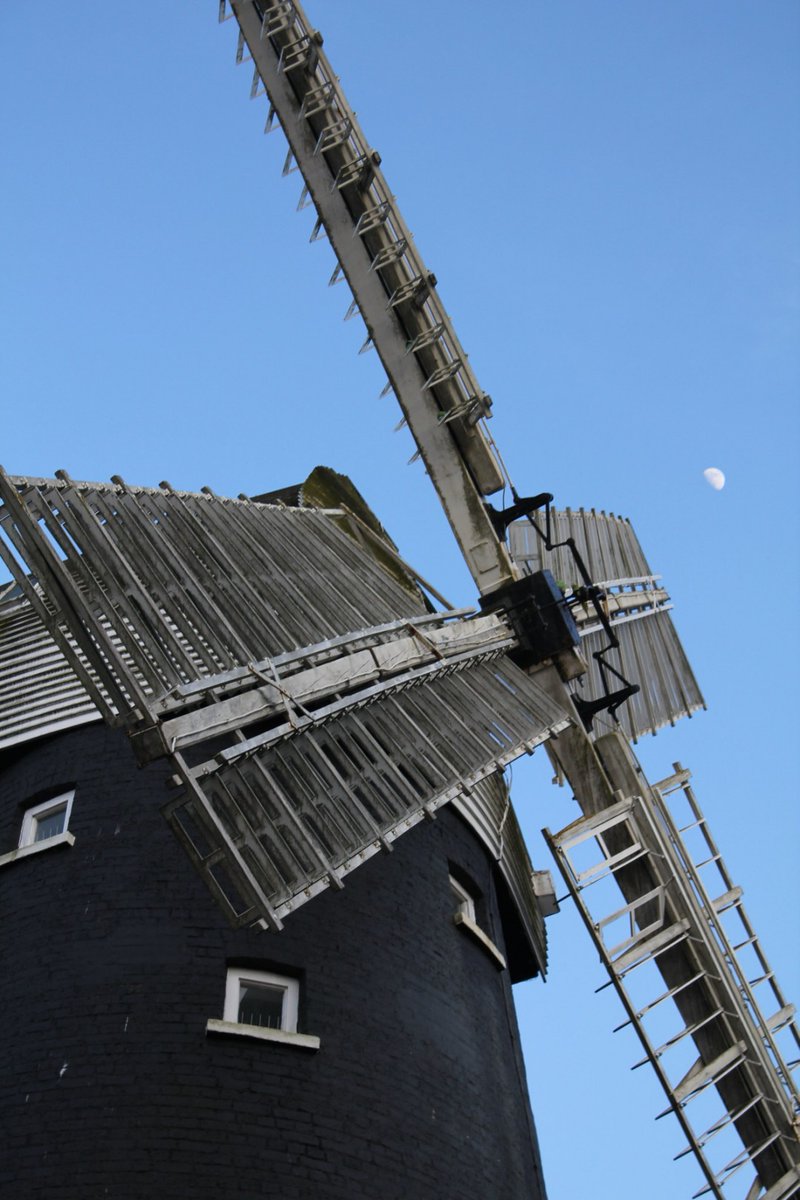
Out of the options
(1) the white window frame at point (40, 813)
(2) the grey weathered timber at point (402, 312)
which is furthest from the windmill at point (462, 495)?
(1) the white window frame at point (40, 813)

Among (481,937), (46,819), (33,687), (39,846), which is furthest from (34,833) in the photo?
(481,937)

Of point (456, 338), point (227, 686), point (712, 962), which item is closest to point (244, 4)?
point (456, 338)

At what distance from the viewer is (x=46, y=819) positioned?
12.3m

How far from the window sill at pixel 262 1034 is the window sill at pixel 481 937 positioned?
2.54 meters

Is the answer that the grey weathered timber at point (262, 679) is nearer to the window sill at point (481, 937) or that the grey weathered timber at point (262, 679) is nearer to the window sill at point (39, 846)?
the window sill at point (39, 846)

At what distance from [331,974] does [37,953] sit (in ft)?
7.25

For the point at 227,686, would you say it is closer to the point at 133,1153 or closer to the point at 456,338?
the point at 133,1153

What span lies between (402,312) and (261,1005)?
782 centimetres

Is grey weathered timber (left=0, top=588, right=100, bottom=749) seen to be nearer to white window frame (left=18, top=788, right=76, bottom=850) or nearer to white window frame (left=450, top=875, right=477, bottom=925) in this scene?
white window frame (left=18, top=788, right=76, bottom=850)

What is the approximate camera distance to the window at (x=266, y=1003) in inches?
410

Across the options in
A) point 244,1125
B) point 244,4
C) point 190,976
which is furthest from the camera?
point 244,4

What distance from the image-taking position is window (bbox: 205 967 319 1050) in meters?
10.4

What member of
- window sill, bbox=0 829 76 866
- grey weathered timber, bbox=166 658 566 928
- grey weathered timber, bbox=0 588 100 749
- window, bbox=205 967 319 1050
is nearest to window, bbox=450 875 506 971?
grey weathered timber, bbox=166 658 566 928

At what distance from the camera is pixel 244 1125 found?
983 centimetres
